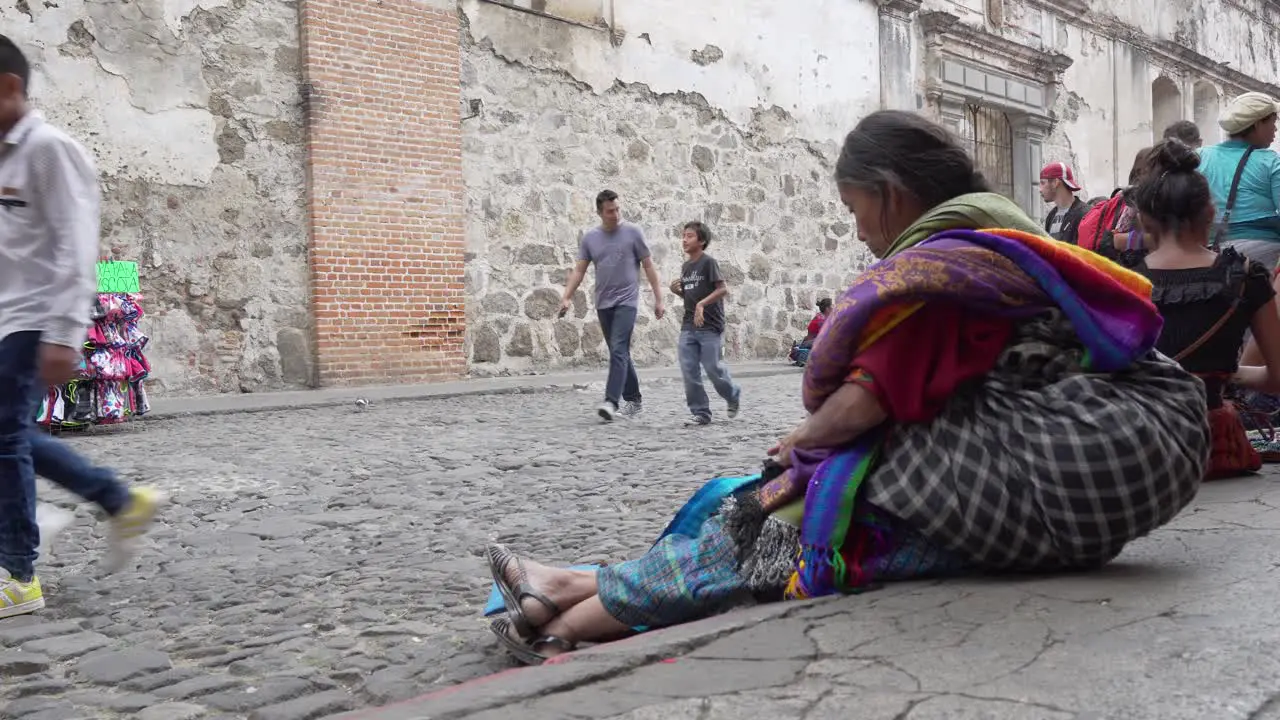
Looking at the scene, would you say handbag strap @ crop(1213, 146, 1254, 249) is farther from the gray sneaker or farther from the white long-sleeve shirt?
the white long-sleeve shirt

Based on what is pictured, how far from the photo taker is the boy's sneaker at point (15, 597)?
305 cm

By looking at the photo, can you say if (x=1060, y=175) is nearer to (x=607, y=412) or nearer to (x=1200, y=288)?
(x=607, y=412)

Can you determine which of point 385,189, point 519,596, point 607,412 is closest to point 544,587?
point 519,596

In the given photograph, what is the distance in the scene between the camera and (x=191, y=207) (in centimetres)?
948

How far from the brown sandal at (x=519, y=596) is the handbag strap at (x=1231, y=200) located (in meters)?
3.83

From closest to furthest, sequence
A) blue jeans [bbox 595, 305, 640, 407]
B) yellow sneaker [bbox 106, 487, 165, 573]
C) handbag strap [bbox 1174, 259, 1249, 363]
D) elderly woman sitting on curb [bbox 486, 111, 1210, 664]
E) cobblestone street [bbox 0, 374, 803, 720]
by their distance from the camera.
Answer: elderly woman sitting on curb [bbox 486, 111, 1210, 664]
cobblestone street [bbox 0, 374, 803, 720]
yellow sneaker [bbox 106, 487, 165, 573]
handbag strap [bbox 1174, 259, 1249, 363]
blue jeans [bbox 595, 305, 640, 407]

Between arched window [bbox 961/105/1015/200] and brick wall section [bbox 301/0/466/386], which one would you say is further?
arched window [bbox 961/105/1015/200]

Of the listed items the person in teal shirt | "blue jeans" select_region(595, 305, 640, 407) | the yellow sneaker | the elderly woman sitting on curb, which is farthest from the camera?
"blue jeans" select_region(595, 305, 640, 407)

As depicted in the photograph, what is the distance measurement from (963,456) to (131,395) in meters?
7.06

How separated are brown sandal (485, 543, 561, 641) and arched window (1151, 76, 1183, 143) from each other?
2161 centimetres

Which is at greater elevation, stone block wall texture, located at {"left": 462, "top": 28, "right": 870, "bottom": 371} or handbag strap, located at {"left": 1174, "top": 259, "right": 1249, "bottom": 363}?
stone block wall texture, located at {"left": 462, "top": 28, "right": 870, "bottom": 371}

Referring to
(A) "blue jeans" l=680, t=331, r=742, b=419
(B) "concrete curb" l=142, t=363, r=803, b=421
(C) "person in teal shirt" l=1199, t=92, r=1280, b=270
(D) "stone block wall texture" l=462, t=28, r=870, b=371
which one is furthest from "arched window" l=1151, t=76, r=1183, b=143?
(C) "person in teal shirt" l=1199, t=92, r=1280, b=270

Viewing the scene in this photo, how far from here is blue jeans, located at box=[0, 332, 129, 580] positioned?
2.99 m

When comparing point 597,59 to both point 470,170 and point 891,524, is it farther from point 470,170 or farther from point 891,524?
point 891,524
